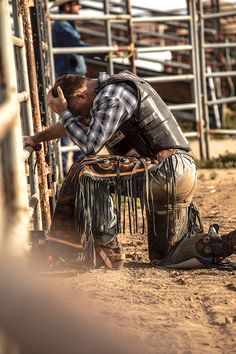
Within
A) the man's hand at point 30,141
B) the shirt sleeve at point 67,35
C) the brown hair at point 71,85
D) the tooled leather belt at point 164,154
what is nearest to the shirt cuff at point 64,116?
the brown hair at point 71,85

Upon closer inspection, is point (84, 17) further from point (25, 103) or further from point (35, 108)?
point (25, 103)

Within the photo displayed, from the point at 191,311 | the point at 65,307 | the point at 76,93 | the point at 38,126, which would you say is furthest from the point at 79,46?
the point at 65,307

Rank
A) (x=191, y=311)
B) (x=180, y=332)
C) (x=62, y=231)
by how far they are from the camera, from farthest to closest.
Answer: (x=62, y=231) < (x=191, y=311) < (x=180, y=332)

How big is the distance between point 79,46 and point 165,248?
5.38 metres

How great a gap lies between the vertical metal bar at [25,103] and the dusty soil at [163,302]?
0.65 metres

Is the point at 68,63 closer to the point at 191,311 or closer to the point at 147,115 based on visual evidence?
the point at 147,115

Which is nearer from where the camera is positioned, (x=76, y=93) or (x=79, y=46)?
(x=76, y=93)

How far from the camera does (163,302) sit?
399 centimetres

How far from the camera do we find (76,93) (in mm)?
4785

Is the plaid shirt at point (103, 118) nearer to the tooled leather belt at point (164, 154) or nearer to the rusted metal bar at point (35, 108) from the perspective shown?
the tooled leather belt at point (164, 154)

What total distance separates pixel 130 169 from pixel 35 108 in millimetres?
1149

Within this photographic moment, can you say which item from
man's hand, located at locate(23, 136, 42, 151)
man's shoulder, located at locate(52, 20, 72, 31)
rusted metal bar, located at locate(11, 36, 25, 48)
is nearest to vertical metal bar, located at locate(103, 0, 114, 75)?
man's shoulder, located at locate(52, 20, 72, 31)

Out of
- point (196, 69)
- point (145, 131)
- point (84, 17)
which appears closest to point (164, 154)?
point (145, 131)

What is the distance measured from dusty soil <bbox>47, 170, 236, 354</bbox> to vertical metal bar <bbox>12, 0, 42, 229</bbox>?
2.14 feet
